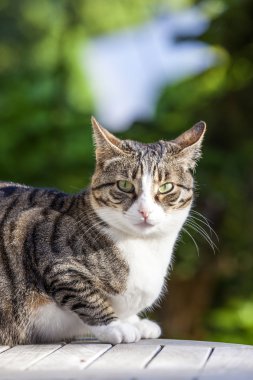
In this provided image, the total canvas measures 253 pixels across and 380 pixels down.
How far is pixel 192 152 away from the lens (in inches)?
133

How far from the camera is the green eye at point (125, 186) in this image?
3208mm

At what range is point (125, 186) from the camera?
10.6 ft

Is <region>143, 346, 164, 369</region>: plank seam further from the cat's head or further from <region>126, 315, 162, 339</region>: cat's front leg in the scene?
the cat's head

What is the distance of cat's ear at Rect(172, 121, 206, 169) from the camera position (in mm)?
3350

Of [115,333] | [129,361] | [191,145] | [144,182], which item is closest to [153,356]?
[129,361]

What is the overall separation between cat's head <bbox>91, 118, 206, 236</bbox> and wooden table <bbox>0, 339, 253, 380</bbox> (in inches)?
19.4

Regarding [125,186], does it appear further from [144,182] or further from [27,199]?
[27,199]

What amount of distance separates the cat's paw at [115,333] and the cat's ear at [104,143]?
0.71 metres

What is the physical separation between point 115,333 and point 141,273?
286 mm

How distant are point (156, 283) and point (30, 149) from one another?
4251mm

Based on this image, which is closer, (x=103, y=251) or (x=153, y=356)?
(x=153, y=356)

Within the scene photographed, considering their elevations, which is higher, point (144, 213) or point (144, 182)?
point (144, 182)

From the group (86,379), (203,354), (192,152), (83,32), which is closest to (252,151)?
(192,152)

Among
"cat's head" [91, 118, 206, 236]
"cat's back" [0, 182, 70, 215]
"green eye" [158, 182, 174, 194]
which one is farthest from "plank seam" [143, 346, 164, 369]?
"cat's back" [0, 182, 70, 215]
